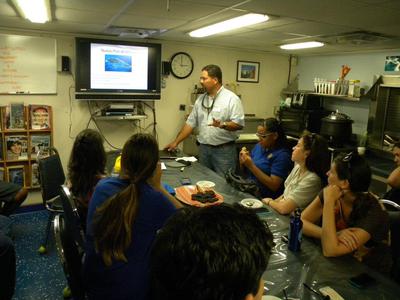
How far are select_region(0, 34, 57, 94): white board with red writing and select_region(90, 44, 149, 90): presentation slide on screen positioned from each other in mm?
489

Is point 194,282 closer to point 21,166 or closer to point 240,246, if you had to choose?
point 240,246

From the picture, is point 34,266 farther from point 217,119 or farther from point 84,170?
point 217,119

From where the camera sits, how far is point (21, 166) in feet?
13.2

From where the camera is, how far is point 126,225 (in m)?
1.42

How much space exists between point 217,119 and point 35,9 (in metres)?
2.10

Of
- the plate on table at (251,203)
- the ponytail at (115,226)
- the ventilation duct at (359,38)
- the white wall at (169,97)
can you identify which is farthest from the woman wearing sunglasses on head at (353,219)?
the white wall at (169,97)

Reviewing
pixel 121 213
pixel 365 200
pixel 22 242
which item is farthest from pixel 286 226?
pixel 22 242

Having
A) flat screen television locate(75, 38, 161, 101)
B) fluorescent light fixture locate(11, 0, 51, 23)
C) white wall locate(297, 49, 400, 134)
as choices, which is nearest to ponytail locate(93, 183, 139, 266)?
fluorescent light fixture locate(11, 0, 51, 23)

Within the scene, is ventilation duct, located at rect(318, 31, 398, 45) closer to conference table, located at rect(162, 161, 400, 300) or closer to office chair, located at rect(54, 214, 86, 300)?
conference table, located at rect(162, 161, 400, 300)

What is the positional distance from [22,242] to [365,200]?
3.20m

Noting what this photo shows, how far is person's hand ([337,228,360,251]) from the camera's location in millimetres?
1609

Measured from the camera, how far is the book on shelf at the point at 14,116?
3.83 meters

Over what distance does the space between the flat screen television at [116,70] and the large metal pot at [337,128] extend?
7.62 ft

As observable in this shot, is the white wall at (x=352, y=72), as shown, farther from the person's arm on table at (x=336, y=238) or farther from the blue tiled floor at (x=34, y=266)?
the blue tiled floor at (x=34, y=266)
